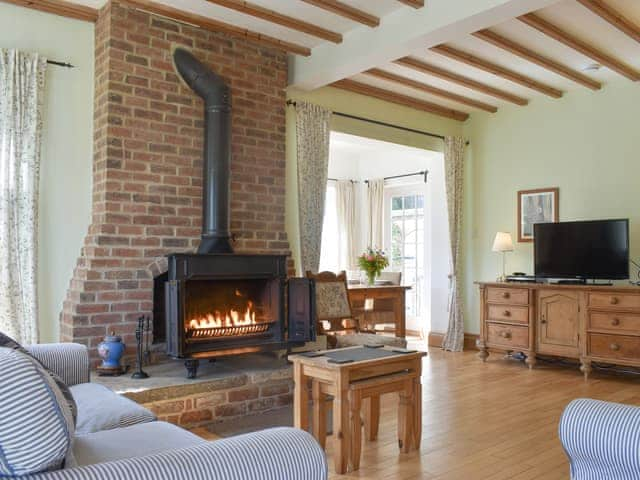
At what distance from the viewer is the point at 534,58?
480 centimetres

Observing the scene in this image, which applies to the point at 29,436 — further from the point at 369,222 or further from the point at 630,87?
the point at 369,222

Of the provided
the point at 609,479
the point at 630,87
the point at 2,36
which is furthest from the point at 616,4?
the point at 2,36

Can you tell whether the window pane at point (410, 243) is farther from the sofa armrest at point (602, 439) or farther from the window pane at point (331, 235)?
the sofa armrest at point (602, 439)

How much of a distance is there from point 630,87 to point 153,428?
5.31 meters

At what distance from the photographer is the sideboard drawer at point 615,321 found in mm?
4870

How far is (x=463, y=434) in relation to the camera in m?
3.47

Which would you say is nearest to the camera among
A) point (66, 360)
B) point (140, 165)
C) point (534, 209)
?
point (66, 360)

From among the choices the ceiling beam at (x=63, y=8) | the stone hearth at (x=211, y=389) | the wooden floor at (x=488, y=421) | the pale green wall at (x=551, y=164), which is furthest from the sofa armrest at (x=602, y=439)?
the pale green wall at (x=551, y=164)

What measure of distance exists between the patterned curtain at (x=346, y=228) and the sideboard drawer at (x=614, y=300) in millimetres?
3719

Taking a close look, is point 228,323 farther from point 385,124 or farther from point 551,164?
point 551,164

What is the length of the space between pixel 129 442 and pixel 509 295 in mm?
4593

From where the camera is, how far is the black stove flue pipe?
413 cm

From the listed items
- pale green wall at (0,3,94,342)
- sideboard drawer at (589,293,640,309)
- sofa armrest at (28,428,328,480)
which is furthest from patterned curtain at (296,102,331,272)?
sofa armrest at (28,428,328,480)

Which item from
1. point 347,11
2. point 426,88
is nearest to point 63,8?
point 347,11
